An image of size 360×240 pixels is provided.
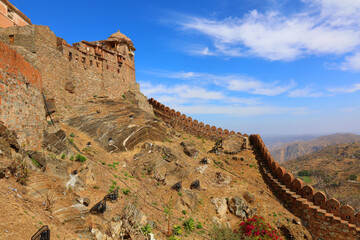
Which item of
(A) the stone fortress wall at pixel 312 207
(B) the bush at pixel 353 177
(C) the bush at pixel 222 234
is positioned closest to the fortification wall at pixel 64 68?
(C) the bush at pixel 222 234

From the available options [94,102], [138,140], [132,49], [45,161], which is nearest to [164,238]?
[45,161]

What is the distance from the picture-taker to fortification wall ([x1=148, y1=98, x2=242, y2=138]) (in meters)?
27.4

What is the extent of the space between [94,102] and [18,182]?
13930mm

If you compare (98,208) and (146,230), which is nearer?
(98,208)

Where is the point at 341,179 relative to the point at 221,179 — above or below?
below

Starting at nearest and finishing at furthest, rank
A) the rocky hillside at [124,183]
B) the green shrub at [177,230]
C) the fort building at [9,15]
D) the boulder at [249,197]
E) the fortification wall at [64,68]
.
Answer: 1. the rocky hillside at [124,183]
2. the green shrub at [177,230]
3. the fortification wall at [64,68]
4. the boulder at [249,197]
5. the fort building at [9,15]

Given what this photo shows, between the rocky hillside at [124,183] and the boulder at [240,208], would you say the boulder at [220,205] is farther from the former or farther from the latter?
the boulder at [240,208]

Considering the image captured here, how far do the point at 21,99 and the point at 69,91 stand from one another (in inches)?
330

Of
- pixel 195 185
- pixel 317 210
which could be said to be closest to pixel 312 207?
pixel 317 210

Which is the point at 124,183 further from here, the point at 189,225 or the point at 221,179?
the point at 221,179

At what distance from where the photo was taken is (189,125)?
28.1 m

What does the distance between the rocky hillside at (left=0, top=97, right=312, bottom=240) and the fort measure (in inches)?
38.9

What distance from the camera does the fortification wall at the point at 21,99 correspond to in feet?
34.2

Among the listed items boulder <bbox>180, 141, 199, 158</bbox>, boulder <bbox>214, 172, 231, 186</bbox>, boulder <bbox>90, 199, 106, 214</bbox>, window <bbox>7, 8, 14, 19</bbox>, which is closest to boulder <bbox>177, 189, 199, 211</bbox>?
boulder <bbox>214, 172, 231, 186</bbox>
